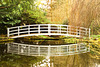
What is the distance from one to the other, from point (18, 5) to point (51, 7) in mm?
9333

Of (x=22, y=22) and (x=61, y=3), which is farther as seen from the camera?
(x=61, y=3)

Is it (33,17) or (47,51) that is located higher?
(33,17)

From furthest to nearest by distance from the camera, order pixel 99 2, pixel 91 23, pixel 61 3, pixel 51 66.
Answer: pixel 61 3
pixel 91 23
pixel 99 2
pixel 51 66

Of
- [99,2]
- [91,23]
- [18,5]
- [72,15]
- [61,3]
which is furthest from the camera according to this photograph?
[61,3]

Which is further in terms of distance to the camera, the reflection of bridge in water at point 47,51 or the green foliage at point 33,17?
the green foliage at point 33,17

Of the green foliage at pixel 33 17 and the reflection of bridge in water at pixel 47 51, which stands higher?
the green foliage at pixel 33 17

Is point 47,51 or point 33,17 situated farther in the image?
point 33,17

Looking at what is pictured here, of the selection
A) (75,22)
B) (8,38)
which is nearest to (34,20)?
(8,38)

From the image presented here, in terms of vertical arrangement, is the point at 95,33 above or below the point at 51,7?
below

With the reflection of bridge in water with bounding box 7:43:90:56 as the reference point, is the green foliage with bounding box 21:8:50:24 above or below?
above

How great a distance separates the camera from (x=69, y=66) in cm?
542

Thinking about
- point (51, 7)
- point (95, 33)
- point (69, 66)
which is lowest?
point (69, 66)

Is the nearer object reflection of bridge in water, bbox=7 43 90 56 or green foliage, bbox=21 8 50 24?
reflection of bridge in water, bbox=7 43 90 56

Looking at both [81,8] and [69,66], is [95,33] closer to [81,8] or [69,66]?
[81,8]
